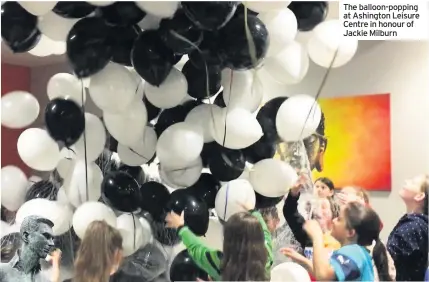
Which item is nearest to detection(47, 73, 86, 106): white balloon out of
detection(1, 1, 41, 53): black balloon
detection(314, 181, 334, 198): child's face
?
detection(1, 1, 41, 53): black balloon

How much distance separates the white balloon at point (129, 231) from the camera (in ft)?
4.17

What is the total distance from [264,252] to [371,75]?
456 mm

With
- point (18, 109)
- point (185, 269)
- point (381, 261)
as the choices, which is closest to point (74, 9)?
point (18, 109)

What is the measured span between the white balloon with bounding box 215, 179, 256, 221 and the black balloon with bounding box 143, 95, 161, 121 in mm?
221

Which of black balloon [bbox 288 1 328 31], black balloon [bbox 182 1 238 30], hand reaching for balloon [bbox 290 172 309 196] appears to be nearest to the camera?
black balloon [bbox 182 1 238 30]

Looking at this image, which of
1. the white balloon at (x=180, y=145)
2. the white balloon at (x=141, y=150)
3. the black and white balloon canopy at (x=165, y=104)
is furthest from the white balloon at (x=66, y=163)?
the white balloon at (x=180, y=145)

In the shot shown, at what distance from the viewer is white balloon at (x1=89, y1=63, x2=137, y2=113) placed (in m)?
1.15

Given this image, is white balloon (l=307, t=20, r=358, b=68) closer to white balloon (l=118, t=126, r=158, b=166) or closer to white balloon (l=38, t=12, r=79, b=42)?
white balloon (l=118, t=126, r=158, b=166)

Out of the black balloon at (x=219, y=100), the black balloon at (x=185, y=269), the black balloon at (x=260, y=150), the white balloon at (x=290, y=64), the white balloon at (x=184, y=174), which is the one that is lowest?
the black balloon at (x=185, y=269)

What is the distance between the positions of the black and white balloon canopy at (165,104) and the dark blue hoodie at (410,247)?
0.26 metres

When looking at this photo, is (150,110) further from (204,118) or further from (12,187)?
(12,187)

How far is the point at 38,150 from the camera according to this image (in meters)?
1.24

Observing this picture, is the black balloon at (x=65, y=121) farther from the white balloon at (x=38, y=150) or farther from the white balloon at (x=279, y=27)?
the white balloon at (x=279, y=27)

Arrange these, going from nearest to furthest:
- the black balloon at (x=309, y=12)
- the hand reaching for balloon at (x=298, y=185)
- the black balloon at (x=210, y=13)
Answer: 1. the black balloon at (x=210, y=13)
2. the black balloon at (x=309, y=12)
3. the hand reaching for balloon at (x=298, y=185)
